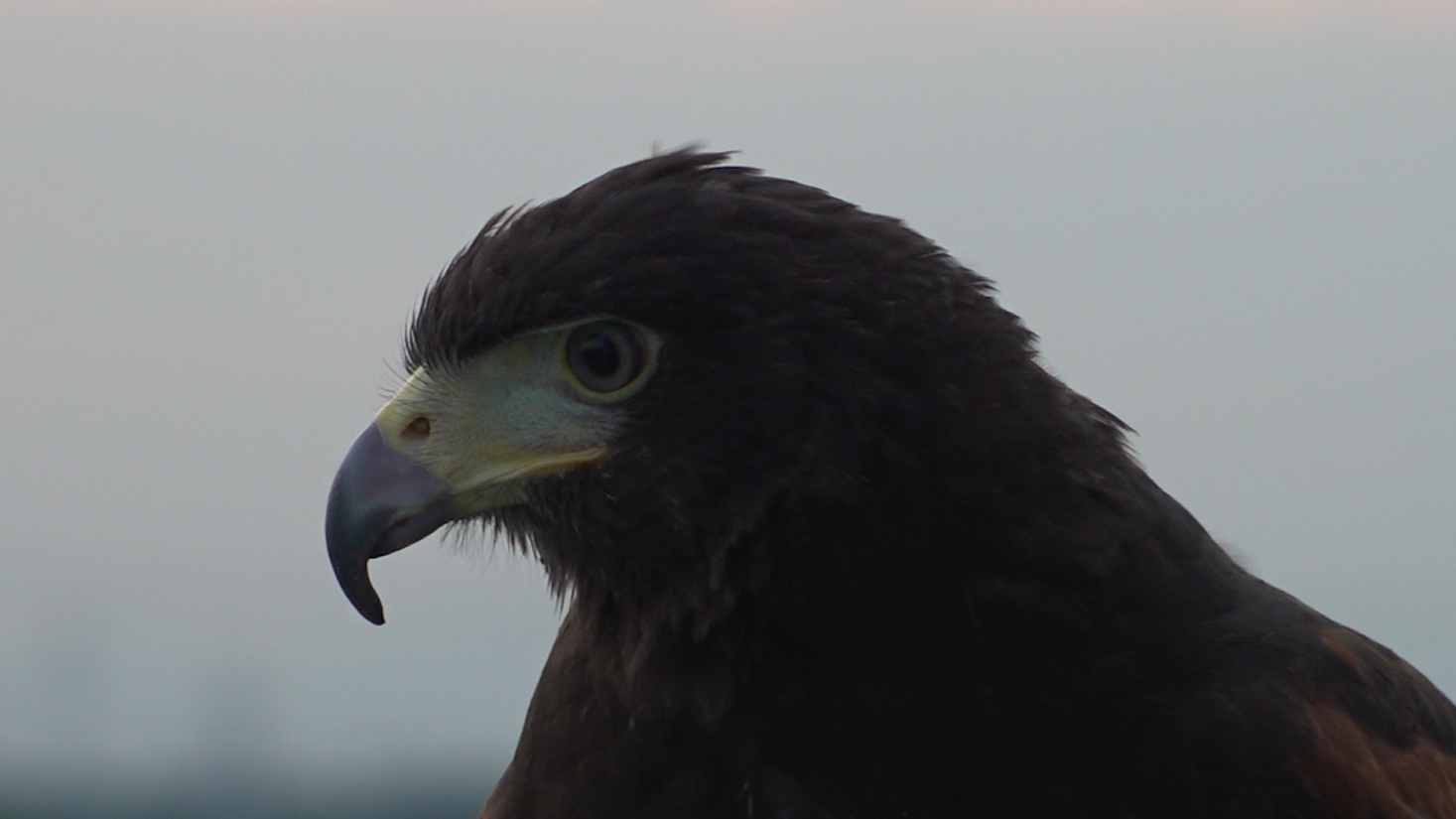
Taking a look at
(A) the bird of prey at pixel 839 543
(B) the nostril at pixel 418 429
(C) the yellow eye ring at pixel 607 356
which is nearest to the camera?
(A) the bird of prey at pixel 839 543

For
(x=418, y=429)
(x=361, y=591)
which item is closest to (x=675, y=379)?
(x=418, y=429)

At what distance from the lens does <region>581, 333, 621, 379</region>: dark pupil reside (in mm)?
3158

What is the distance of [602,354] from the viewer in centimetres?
316

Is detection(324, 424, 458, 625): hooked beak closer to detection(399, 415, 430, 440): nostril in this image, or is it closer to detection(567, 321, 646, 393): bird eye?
detection(399, 415, 430, 440): nostril

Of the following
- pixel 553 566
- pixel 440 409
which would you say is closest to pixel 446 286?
pixel 440 409

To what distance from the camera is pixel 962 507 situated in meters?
3.02

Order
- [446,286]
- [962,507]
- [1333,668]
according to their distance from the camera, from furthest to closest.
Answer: [446,286] → [1333,668] → [962,507]

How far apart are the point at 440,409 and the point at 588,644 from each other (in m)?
0.54

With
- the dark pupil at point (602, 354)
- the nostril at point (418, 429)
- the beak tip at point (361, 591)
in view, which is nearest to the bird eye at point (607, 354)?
the dark pupil at point (602, 354)

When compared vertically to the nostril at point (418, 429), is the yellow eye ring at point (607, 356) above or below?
above

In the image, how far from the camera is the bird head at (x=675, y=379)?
9.98ft

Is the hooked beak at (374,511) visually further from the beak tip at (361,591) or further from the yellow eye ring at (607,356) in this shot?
the yellow eye ring at (607,356)

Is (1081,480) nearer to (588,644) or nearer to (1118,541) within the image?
(1118,541)

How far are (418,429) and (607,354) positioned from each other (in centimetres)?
43
